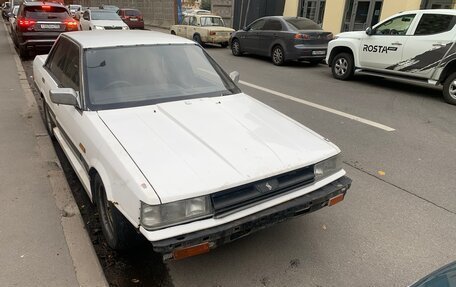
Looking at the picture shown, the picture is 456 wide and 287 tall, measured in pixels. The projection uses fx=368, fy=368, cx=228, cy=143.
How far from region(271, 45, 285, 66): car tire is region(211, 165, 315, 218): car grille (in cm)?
1032

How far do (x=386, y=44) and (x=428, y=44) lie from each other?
1058 millimetres

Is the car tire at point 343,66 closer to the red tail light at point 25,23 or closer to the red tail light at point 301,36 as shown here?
the red tail light at point 301,36

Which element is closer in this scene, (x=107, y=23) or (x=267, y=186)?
(x=267, y=186)

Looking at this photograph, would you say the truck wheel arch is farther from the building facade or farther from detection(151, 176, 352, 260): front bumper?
detection(151, 176, 352, 260): front bumper

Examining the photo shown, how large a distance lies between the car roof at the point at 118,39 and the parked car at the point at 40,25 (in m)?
7.92

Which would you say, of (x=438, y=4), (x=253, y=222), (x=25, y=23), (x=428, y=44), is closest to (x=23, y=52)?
(x=25, y=23)

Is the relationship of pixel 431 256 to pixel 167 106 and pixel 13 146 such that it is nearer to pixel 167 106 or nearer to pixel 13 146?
pixel 167 106

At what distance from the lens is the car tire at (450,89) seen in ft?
26.1

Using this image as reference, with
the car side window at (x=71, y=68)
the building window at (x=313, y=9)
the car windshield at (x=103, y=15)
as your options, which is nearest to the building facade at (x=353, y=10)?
the building window at (x=313, y=9)

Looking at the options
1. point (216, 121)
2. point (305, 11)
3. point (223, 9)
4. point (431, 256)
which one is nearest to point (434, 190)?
point (431, 256)

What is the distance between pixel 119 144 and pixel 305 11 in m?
17.9

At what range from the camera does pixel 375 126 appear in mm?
6426

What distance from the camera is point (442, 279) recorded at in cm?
179

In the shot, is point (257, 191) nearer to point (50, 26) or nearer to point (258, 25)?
point (50, 26)
